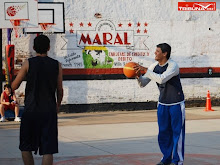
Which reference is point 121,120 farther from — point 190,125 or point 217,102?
point 217,102

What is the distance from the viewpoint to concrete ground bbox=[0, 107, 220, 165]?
9.94 meters

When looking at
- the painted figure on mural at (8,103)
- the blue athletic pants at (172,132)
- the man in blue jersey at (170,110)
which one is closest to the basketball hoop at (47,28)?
the painted figure on mural at (8,103)

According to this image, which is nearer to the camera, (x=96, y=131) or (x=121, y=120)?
(x=96, y=131)

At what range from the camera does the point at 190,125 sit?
16047 mm

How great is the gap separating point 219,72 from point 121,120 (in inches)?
265

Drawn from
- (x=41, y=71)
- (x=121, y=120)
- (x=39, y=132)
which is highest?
(x=41, y=71)

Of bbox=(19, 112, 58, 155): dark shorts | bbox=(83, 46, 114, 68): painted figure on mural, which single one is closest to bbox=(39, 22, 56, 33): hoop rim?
bbox=(83, 46, 114, 68): painted figure on mural

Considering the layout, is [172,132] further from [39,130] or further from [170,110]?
[39,130]

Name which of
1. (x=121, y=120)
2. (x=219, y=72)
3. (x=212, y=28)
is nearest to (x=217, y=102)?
(x=219, y=72)

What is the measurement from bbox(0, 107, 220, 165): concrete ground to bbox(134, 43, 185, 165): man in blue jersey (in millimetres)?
697

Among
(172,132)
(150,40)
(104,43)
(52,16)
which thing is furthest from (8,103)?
(172,132)

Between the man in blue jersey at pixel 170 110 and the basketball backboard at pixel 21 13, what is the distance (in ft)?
36.3

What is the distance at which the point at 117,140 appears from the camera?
12891mm

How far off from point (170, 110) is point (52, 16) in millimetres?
12919
